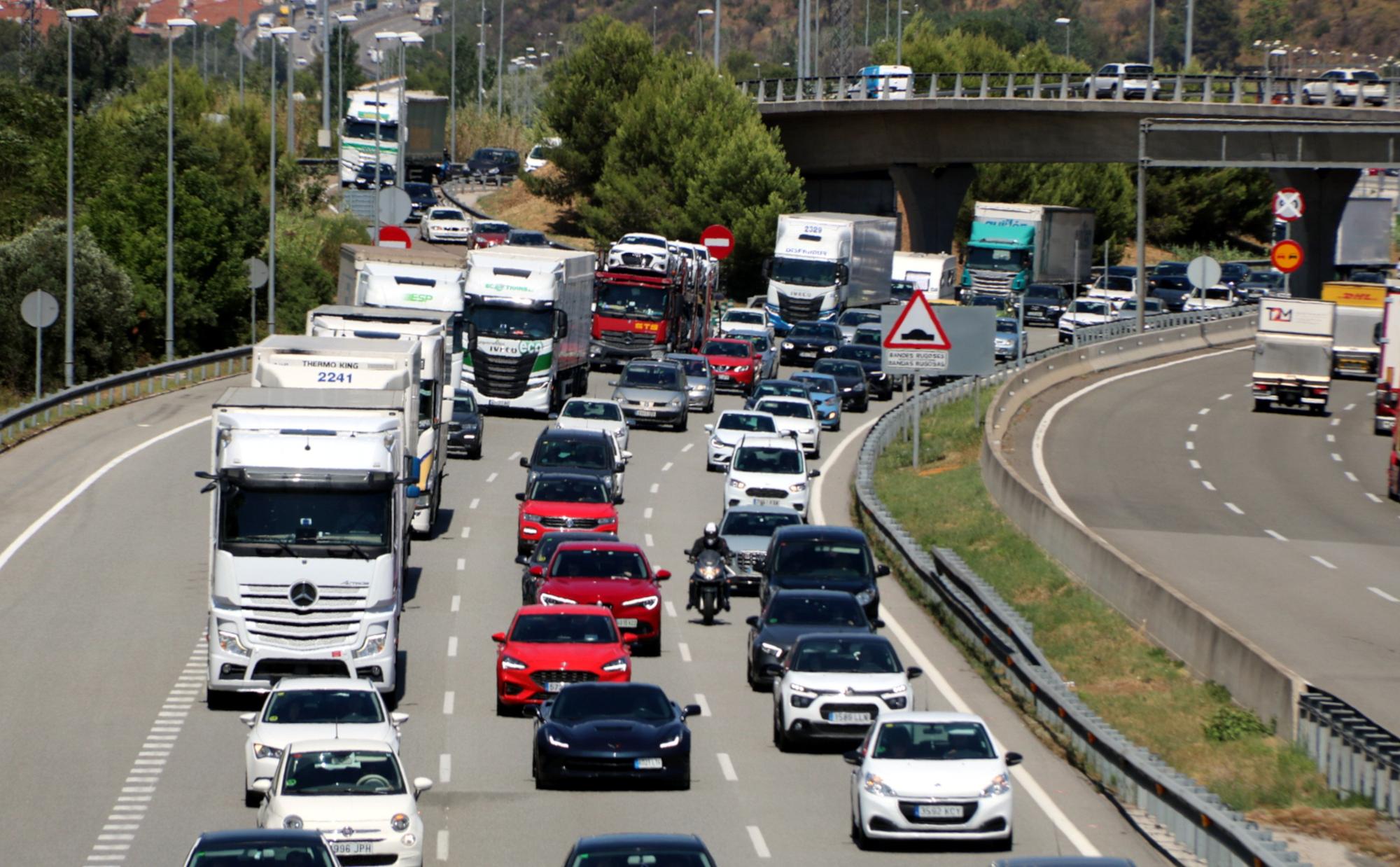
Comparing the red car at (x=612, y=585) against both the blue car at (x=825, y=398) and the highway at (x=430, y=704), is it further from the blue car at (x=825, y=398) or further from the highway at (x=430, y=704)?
the blue car at (x=825, y=398)

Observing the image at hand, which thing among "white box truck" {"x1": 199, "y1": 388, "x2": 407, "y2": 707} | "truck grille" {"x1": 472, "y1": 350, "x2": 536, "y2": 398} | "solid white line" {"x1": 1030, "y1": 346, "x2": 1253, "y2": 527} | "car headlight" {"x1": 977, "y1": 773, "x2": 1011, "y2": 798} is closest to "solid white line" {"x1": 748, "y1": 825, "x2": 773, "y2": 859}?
"car headlight" {"x1": 977, "y1": 773, "x2": 1011, "y2": 798}

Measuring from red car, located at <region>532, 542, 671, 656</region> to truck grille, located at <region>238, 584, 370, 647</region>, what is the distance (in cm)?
391

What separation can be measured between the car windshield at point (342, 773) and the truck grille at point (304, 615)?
19.8ft

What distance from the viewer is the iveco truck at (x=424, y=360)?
34438 millimetres

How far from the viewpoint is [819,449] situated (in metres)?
47.9

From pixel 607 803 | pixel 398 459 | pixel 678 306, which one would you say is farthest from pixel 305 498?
pixel 678 306

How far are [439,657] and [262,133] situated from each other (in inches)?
3247

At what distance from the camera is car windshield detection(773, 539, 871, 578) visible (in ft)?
95.7

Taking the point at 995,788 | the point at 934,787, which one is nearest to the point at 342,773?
the point at 934,787

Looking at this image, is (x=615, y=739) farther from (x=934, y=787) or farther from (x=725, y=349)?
(x=725, y=349)

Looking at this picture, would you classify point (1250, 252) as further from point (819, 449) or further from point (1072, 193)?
point (819, 449)

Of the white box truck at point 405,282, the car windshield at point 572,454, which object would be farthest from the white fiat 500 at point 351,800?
the white box truck at point 405,282

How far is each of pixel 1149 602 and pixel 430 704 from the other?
32.6 feet

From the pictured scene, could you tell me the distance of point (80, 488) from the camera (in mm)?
39000
